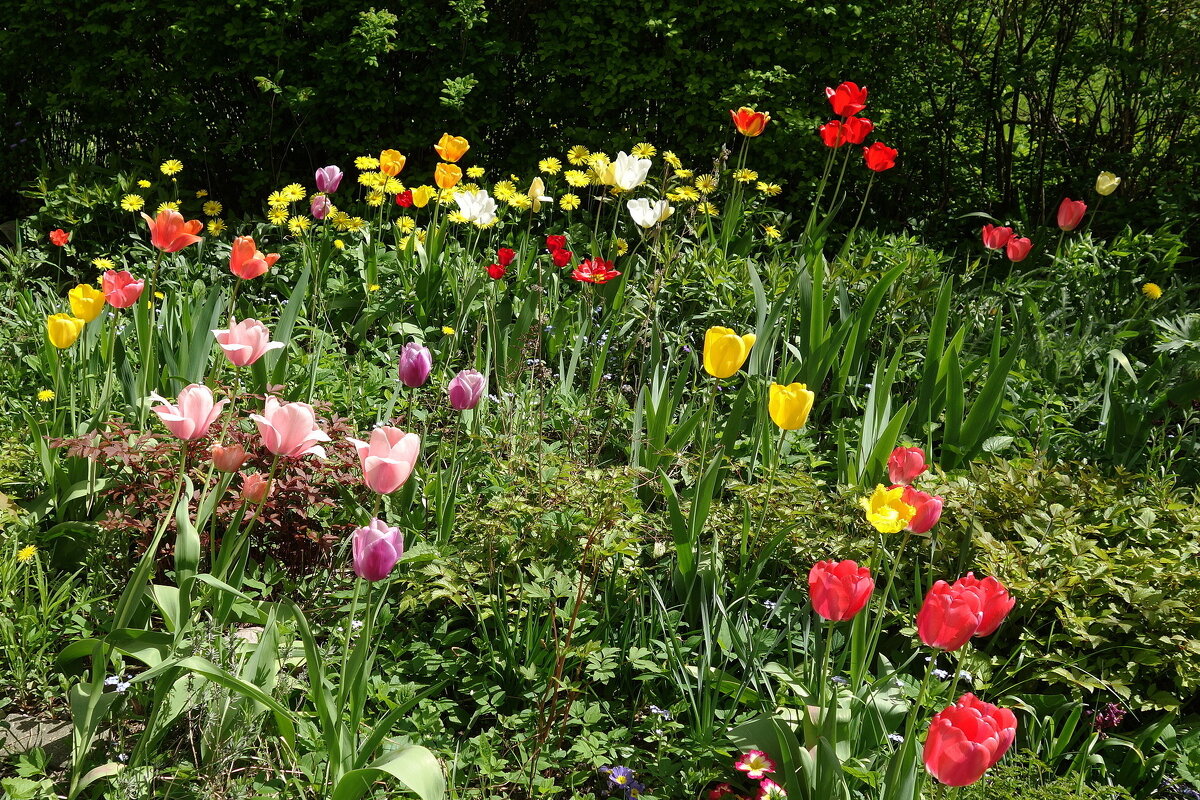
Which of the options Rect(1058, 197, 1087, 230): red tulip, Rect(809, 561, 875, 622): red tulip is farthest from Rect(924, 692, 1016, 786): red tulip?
Rect(1058, 197, 1087, 230): red tulip

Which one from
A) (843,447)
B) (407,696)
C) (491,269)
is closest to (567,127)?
(491,269)

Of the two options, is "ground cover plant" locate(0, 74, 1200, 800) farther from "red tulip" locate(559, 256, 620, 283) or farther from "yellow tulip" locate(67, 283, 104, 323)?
"red tulip" locate(559, 256, 620, 283)

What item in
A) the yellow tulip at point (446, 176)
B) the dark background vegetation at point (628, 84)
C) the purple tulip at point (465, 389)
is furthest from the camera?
the dark background vegetation at point (628, 84)

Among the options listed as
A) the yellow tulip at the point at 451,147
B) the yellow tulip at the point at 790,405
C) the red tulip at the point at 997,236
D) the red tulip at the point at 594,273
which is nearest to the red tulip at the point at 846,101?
the red tulip at the point at 997,236

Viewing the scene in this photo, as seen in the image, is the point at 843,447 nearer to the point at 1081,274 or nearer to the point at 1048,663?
the point at 1048,663

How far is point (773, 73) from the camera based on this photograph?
492cm

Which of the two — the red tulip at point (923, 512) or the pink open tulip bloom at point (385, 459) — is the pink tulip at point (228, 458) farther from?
the red tulip at point (923, 512)

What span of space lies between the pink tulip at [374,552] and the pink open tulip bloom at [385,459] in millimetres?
89

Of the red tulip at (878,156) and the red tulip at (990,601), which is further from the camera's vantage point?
the red tulip at (878,156)

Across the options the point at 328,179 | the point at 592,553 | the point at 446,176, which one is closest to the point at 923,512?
the point at 592,553

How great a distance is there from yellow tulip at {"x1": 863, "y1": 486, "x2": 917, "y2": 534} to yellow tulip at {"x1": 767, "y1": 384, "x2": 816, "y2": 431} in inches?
11.3

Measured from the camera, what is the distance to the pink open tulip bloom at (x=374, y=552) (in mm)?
1515

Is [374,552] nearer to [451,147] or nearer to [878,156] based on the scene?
[451,147]

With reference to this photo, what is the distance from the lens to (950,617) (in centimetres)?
140
